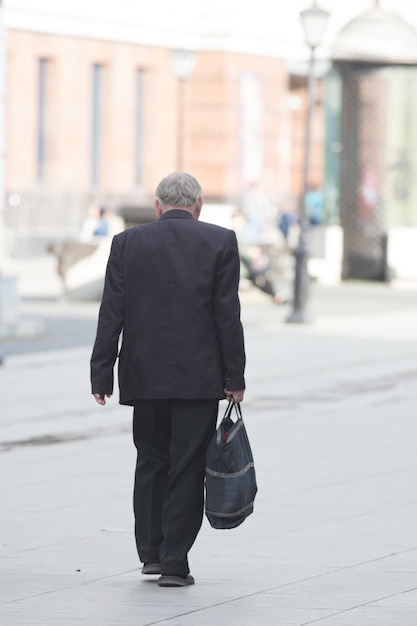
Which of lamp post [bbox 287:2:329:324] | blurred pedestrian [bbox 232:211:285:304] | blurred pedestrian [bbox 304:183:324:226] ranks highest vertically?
lamp post [bbox 287:2:329:324]

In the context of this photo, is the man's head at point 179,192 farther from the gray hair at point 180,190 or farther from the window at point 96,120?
the window at point 96,120

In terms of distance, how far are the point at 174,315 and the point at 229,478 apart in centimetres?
67

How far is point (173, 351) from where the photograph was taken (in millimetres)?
6980

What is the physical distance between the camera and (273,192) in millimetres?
43500

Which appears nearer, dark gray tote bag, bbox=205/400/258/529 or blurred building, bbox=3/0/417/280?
dark gray tote bag, bbox=205/400/258/529

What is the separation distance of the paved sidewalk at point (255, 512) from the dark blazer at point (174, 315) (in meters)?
0.80

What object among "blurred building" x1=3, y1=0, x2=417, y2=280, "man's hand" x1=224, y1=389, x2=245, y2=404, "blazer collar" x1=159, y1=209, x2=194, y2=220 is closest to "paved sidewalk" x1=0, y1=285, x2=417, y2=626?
"man's hand" x1=224, y1=389, x2=245, y2=404

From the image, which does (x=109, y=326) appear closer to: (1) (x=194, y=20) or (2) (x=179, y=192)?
(2) (x=179, y=192)

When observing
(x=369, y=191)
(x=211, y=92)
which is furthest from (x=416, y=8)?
(x=369, y=191)

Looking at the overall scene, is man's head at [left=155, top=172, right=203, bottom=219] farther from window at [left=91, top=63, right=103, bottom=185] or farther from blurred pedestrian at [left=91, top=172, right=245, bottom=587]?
window at [left=91, top=63, right=103, bottom=185]

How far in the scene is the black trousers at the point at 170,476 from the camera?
6957mm

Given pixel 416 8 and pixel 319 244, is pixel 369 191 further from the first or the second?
pixel 416 8

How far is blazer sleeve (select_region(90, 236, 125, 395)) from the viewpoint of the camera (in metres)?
7.01

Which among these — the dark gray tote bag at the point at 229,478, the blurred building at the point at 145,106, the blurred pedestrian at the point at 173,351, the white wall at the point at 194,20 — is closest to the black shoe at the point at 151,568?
the blurred pedestrian at the point at 173,351
